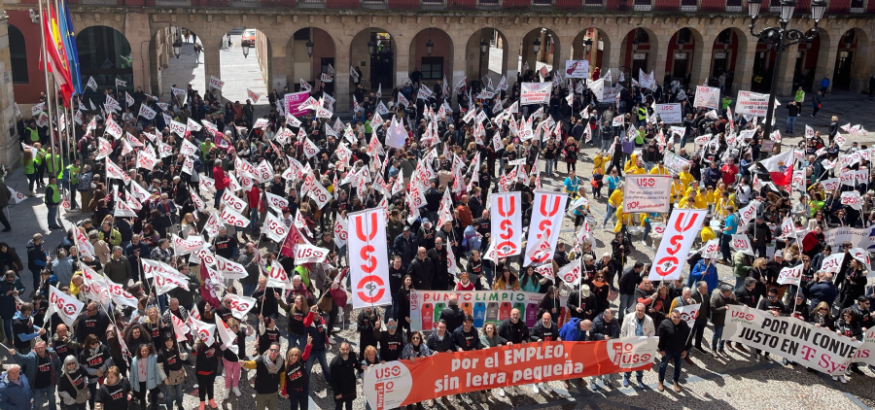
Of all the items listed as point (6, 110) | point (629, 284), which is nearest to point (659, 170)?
point (629, 284)

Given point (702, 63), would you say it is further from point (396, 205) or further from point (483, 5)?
point (396, 205)

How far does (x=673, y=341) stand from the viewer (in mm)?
12852

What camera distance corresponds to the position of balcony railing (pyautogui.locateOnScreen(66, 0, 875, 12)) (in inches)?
1361

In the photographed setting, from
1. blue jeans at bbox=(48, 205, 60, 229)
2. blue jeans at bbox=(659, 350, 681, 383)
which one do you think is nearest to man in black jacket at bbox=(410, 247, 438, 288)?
blue jeans at bbox=(659, 350, 681, 383)

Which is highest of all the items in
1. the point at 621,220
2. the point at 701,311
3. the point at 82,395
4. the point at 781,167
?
the point at 781,167

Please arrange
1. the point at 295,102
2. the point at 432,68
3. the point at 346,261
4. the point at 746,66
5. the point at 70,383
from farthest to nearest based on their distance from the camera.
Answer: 1. the point at 432,68
2. the point at 746,66
3. the point at 295,102
4. the point at 346,261
5. the point at 70,383

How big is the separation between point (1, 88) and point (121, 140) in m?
5.93

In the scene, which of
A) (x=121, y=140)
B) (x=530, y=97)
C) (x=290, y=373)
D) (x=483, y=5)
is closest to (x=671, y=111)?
(x=530, y=97)

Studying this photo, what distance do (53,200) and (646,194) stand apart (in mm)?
14287

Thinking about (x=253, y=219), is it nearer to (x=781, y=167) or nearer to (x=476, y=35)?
(x=781, y=167)

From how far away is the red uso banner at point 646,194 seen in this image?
1758 cm

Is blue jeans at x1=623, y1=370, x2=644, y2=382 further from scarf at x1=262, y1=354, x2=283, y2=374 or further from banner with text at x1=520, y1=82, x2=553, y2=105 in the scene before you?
banner with text at x1=520, y1=82, x2=553, y2=105

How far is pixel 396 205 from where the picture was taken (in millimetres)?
17859

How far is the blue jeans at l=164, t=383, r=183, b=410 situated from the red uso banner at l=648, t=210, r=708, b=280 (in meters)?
7.86
